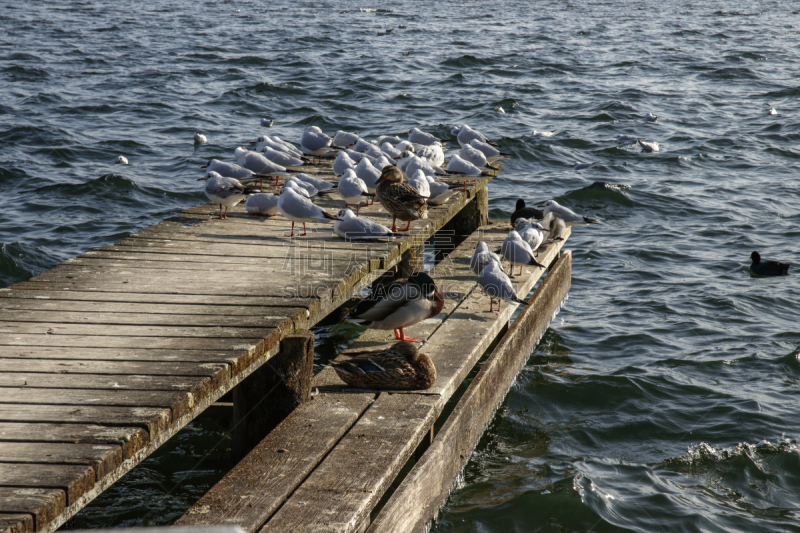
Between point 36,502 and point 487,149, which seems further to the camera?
point 487,149

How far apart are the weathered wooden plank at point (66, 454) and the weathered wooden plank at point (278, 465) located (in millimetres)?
511

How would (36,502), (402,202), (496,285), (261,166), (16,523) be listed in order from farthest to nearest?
(261,166)
(402,202)
(496,285)
(36,502)
(16,523)

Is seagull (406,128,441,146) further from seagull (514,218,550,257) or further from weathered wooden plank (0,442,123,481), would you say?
weathered wooden plank (0,442,123,481)

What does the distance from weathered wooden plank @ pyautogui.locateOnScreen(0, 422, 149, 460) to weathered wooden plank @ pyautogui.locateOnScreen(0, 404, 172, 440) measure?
39mm

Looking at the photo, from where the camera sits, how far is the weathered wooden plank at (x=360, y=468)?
3908 mm

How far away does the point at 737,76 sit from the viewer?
939 inches

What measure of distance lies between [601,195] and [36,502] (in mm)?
12262

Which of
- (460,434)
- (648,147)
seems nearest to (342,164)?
(460,434)

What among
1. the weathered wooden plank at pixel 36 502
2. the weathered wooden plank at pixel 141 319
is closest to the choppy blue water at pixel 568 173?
the weathered wooden plank at pixel 141 319

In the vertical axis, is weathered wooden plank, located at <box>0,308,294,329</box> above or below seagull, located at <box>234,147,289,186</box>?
below

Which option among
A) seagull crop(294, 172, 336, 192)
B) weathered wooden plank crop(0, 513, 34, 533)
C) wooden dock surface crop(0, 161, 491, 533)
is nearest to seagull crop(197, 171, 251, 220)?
wooden dock surface crop(0, 161, 491, 533)

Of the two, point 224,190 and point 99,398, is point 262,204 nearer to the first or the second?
point 224,190

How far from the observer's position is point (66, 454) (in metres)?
3.67

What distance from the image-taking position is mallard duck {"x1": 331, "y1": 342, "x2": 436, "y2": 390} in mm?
5273
